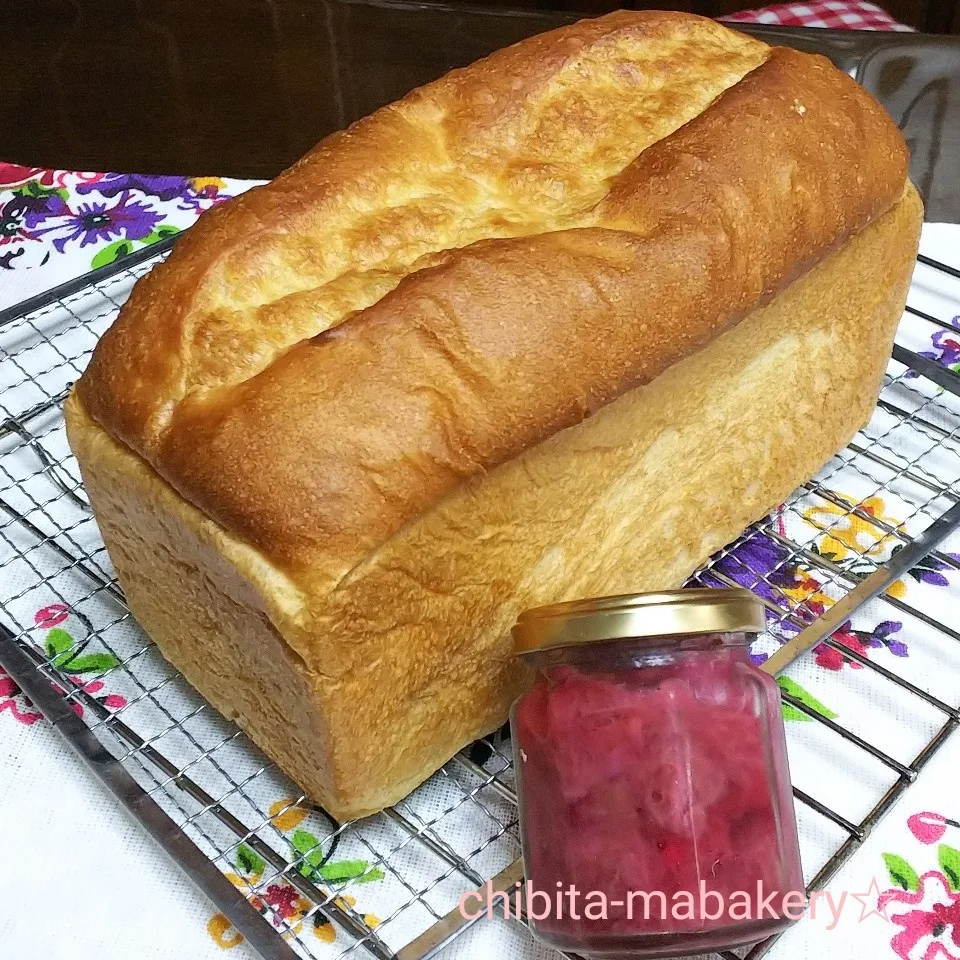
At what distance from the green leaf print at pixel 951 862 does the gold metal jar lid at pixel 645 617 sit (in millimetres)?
330

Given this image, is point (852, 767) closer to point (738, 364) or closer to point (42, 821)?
point (738, 364)

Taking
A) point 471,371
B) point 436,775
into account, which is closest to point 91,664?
point 436,775

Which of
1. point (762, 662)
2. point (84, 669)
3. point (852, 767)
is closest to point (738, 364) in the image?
point (762, 662)

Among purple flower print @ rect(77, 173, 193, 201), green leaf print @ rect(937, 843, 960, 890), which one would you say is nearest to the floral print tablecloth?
green leaf print @ rect(937, 843, 960, 890)

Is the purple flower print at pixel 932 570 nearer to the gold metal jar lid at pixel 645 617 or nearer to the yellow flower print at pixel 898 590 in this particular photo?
the yellow flower print at pixel 898 590

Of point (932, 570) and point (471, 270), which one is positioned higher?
point (471, 270)

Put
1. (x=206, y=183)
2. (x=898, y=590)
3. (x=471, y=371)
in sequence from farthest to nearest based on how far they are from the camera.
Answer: (x=206, y=183) → (x=898, y=590) → (x=471, y=371)

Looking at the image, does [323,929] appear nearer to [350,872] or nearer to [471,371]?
[350,872]

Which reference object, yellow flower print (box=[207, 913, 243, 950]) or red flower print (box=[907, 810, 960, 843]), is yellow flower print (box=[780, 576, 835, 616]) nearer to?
red flower print (box=[907, 810, 960, 843])

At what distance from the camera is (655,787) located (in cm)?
86

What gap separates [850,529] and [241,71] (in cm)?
192

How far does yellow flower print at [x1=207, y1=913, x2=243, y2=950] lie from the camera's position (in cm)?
99

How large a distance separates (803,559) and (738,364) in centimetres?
27

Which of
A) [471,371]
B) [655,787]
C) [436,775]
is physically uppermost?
[471,371]
